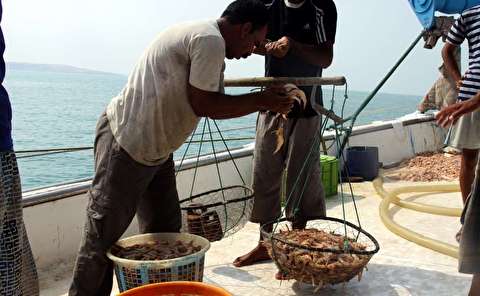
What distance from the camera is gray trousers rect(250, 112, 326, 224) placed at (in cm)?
338

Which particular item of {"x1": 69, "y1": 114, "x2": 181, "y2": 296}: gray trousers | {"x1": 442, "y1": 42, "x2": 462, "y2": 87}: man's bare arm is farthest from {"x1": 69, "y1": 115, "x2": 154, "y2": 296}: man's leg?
{"x1": 442, "y1": 42, "x2": 462, "y2": 87}: man's bare arm

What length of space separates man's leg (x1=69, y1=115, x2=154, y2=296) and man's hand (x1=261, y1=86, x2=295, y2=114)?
0.71 m

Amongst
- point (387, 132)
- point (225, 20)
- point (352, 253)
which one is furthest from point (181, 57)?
point (387, 132)

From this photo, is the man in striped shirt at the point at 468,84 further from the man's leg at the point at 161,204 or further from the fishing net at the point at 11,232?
the fishing net at the point at 11,232

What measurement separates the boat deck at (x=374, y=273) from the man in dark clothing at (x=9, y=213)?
1072 mm

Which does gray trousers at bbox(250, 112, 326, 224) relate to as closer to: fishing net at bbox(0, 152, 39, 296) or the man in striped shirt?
the man in striped shirt

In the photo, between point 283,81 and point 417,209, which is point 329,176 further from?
→ point 283,81

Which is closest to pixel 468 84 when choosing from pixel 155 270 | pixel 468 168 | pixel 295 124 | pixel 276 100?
pixel 468 168

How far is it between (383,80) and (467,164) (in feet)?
4.26

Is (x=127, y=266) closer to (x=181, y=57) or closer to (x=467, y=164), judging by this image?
(x=181, y=57)

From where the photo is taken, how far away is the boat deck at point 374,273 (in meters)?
3.18

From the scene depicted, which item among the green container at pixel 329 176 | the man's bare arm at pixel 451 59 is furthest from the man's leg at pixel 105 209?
the green container at pixel 329 176

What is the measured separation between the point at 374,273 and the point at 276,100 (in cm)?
166

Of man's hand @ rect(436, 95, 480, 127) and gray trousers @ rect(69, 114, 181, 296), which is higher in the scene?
man's hand @ rect(436, 95, 480, 127)
